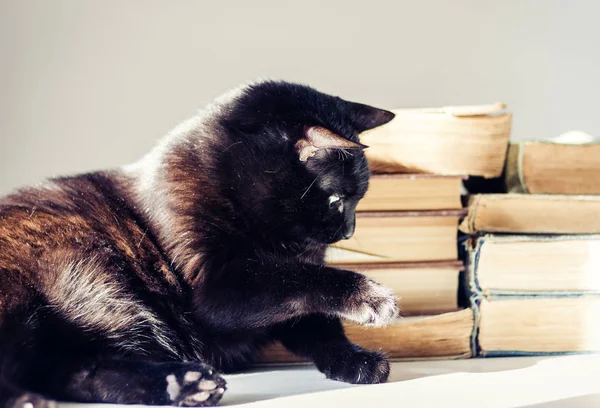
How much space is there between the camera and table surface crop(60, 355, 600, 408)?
581mm

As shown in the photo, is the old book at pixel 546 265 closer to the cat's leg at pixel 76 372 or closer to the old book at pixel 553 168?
the old book at pixel 553 168

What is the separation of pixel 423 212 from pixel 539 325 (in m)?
0.22

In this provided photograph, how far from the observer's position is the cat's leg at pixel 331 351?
0.70 m

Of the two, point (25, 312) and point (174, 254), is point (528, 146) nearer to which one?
point (174, 254)

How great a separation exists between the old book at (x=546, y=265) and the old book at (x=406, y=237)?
7cm

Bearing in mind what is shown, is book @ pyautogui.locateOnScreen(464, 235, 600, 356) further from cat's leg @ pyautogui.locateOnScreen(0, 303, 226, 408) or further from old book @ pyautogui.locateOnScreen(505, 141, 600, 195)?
cat's leg @ pyautogui.locateOnScreen(0, 303, 226, 408)

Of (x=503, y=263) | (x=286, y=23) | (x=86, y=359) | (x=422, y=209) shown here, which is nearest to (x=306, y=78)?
(x=286, y=23)

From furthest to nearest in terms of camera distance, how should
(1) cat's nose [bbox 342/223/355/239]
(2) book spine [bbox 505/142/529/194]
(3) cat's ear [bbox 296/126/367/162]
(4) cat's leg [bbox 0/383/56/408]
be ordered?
(2) book spine [bbox 505/142/529/194], (1) cat's nose [bbox 342/223/355/239], (3) cat's ear [bbox 296/126/367/162], (4) cat's leg [bbox 0/383/56/408]

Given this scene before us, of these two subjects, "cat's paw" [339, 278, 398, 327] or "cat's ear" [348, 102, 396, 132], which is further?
"cat's ear" [348, 102, 396, 132]

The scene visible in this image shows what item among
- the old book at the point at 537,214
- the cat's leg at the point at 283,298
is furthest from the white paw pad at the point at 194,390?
the old book at the point at 537,214

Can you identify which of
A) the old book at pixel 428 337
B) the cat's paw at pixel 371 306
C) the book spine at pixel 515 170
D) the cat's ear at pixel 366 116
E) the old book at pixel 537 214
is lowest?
the old book at pixel 428 337

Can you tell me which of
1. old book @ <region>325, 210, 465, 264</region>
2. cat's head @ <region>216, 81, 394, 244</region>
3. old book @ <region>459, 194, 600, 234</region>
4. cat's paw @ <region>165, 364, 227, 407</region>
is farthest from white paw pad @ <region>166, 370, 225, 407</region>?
old book @ <region>459, 194, 600, 234</region>

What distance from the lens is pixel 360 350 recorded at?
0.74 m

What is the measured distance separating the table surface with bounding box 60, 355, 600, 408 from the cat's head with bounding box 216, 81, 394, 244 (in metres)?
0.19
